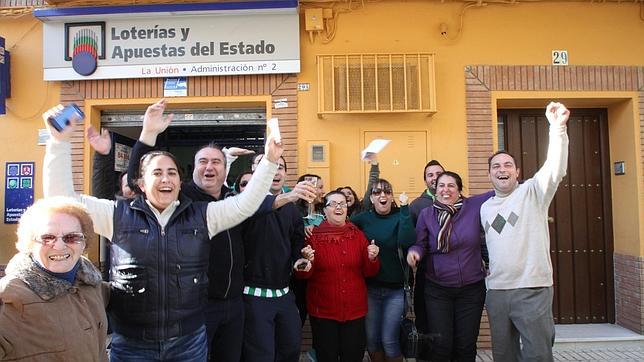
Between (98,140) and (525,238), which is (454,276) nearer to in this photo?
(525,238)

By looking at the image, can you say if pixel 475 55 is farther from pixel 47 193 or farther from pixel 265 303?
pixel 47 193

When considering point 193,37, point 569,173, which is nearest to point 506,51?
point 569,173

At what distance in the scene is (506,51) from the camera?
17.0 feet

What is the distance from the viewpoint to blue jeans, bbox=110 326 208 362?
7.58 feet

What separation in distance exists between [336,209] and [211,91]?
2.39 metres

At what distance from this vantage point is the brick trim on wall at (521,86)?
5.12 metres

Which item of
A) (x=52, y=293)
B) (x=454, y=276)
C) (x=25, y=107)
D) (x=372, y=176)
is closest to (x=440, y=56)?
(x=372, y=176)

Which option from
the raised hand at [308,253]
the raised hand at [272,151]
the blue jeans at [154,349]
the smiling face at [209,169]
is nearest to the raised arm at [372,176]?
the raised hand at [308,253]

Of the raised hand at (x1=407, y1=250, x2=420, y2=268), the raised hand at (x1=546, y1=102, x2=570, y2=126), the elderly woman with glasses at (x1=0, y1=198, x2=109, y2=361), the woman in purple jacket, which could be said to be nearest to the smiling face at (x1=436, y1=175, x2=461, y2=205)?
the woman in purple jacket

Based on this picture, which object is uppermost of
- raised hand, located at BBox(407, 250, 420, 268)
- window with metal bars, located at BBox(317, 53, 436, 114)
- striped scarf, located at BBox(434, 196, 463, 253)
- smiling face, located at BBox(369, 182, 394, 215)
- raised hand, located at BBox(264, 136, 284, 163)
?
window with metal bars, located at BBox(317, 53, 436, 114)

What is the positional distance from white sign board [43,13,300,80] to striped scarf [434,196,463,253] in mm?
2507

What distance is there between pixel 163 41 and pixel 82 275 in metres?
3.82

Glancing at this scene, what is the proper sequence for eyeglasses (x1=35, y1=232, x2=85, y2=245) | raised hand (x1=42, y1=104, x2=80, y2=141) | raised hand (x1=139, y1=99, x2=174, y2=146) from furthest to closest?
raised hand (x1=139, y1=99, x2=174, y2=146)
raised hand (x1=42, y1=104, x2=80, y2=141)
eyeglasses (x1=35, y1=232, x2=85, y2=245)

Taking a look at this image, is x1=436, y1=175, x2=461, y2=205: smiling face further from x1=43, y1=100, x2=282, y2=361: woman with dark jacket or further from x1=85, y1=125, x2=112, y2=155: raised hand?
x1=85, y1=125, x2=112, y2=155: raised hand
